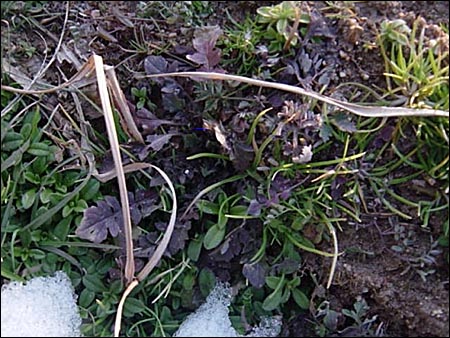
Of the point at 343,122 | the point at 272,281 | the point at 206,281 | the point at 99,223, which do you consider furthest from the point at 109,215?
the point at 343,122

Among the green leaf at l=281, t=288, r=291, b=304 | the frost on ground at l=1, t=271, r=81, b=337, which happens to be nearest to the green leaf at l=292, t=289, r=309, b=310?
→ the green leaf at l=281, t=288, r=291, b=304

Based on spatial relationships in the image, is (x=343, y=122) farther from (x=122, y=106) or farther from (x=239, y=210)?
(x=122, y=106)

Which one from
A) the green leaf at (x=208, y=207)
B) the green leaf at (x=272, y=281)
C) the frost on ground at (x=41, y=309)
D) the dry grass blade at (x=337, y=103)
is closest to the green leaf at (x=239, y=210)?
the green leaf at (x=208, y=207)

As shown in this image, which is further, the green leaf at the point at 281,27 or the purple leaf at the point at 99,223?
the green leaf at the point at 281,27

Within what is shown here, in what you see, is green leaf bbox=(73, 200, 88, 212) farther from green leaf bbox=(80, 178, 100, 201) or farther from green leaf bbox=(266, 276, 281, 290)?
green leaf bbox=(266, 276, 281, 290)

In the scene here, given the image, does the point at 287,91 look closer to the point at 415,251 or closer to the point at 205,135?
the point at 205,135

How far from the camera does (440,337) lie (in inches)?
51.1

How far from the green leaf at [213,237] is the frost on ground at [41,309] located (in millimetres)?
280

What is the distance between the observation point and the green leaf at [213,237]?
1295 millimetres

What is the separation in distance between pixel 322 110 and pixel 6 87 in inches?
25.1

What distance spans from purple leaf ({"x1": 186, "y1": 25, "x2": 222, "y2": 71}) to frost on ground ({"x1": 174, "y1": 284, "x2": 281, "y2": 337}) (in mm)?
448

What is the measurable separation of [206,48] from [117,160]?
0.29 m

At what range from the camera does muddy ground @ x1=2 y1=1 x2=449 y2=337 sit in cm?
131

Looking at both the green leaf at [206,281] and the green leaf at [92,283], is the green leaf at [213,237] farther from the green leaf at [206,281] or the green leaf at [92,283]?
the green leaf at [92,283]
